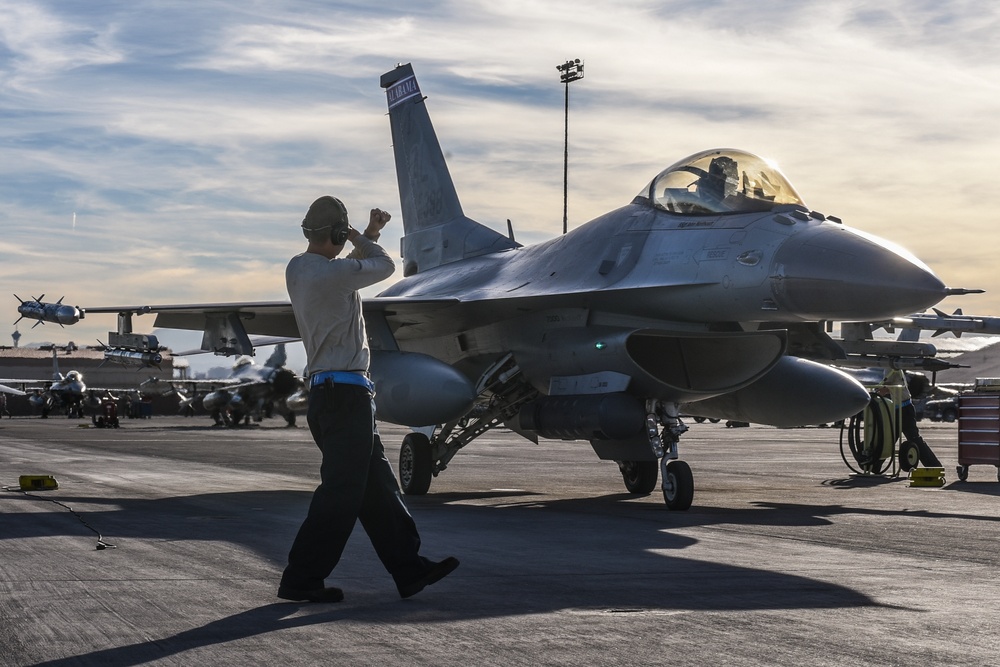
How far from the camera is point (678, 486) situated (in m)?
12.2

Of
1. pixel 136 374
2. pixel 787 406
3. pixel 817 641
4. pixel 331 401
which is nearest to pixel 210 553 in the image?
pixel 331 401

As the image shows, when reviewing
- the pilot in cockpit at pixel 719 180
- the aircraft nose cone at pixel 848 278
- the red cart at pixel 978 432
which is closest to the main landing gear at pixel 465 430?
the pilot in cockpit at pixel 719 180

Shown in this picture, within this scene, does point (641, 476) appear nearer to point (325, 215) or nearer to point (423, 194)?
point (423, 194)

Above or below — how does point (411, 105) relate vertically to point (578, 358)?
above

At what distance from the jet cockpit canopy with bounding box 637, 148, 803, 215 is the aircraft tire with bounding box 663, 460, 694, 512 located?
2.61m

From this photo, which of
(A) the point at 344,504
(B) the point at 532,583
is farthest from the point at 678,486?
(A) the point at 344,504

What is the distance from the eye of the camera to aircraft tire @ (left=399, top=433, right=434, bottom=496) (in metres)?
15.1

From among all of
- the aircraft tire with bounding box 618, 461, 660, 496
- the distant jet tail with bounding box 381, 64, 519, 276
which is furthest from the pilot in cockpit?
the distant jet tail with bounding box 381, 64, 519, 276

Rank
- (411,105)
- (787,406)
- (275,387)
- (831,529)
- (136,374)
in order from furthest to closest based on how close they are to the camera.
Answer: (136,374) < (275,387) < (411,105) < (787,406) < (831,529)

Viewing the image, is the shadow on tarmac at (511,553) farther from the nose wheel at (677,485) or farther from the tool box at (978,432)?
the tool box at (978,432)

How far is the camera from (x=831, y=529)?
10.3 m

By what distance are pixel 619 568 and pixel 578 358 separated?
5.69m

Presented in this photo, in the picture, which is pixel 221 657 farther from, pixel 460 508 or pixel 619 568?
pixel 460 508

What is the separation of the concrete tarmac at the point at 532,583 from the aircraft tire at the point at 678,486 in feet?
0.66
